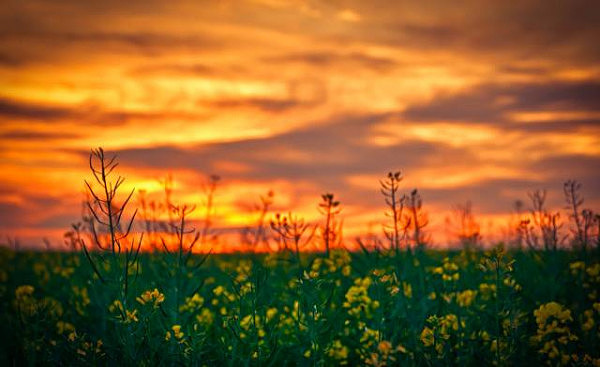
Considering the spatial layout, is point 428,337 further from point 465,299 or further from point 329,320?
point 465,299

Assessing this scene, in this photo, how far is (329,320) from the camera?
698cm

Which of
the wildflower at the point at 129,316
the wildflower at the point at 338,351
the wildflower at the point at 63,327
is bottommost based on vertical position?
the wildflower at the point at 338,351

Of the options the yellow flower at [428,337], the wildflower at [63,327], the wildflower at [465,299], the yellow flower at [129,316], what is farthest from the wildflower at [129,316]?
the wildflower at [465,299]

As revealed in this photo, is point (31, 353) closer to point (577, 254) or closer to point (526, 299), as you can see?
point (526, 299)

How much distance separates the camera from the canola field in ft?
18.8

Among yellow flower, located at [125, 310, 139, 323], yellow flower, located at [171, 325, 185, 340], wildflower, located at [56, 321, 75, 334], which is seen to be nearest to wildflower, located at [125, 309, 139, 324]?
yellow flower, located at [125, 310, 139, 323]

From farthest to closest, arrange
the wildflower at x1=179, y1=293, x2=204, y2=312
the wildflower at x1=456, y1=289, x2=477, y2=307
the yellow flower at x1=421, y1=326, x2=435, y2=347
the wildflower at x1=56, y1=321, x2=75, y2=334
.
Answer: the wildflower at x1=179, y1=293, x2=204, y2=312 → the wildflower at x1=56, y1=321, x2=75, y2=334 → the wildflower at x1=456, y1=289, x2=477, y2=307 → the yellow flower at x1=421, y1=326, x2=435, y2=347

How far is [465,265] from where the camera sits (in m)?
10.6

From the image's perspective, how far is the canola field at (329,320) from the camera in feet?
18.8

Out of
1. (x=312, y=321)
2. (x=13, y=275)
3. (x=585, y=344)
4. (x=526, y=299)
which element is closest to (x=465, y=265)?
(x=526, y=299)

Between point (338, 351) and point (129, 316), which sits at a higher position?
point (129, 316)

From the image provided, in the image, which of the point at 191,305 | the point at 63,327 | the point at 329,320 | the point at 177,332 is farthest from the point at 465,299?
the point at 63,327

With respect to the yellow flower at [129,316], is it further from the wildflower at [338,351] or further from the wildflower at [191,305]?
the wildflower at [191,305]

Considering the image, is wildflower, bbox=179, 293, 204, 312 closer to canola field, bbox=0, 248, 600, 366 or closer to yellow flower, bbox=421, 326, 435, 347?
canola field, bbox=0, 248, 600, 366
